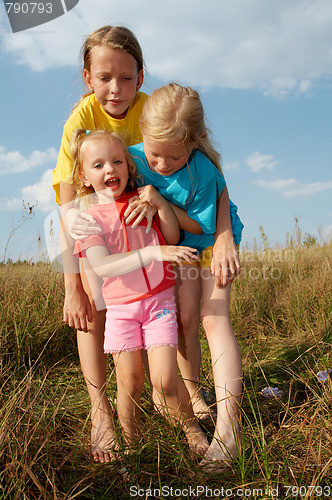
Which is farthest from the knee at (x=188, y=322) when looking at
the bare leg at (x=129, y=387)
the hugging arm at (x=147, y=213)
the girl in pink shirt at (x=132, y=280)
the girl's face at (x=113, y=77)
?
the girl's face at (x=113, y=77)

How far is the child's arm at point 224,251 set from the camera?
2055 millimetres

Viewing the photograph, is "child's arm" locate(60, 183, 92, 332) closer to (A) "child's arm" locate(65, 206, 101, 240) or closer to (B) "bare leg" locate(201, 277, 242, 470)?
(A) "child's arm" locate(65, 206, 101, 240)

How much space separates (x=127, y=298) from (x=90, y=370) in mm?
481

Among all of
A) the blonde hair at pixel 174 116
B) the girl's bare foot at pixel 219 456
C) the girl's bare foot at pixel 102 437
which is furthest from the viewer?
the blonde hair at pixel 174 116

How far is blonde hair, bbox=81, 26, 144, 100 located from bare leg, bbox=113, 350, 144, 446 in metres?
1.50

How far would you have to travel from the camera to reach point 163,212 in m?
2.01

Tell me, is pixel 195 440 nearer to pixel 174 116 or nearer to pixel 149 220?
pixel 149 220

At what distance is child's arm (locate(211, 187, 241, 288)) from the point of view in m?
2.05

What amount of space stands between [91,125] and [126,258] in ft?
2.58

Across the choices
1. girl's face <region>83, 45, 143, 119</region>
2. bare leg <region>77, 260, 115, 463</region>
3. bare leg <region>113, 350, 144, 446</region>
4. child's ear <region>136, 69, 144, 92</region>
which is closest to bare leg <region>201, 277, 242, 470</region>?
bare leg <region>113, 350, 144, 446</region>

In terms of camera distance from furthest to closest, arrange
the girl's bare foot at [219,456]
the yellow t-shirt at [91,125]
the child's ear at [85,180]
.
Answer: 1. the yellow t-shirt at [91,125]
2. the child's ear at [85,180]
3. the girl's bare foot at [219,456]

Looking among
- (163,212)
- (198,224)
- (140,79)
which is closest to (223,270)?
(198,224)

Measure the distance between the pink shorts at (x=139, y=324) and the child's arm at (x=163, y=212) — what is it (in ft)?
0.96

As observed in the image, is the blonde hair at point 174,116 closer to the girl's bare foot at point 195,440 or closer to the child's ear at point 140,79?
the child's ear at point 140,79
